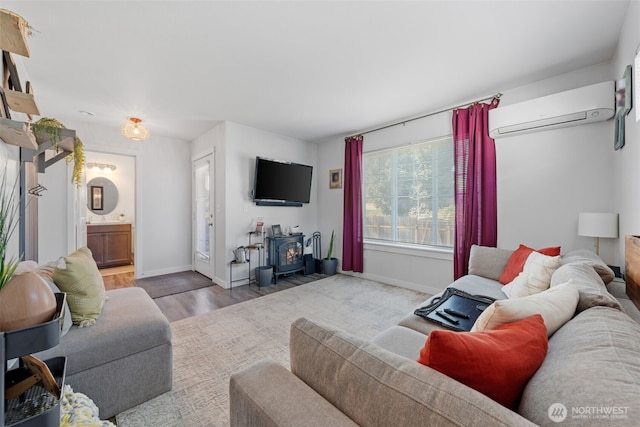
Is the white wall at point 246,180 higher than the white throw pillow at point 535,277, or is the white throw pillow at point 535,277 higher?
the white wall at point 246,180

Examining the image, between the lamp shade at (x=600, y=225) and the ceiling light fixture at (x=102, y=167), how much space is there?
7.78 m

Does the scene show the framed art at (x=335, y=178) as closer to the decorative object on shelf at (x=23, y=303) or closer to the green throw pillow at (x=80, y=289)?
the green throw pillow at (x=80, y=289)

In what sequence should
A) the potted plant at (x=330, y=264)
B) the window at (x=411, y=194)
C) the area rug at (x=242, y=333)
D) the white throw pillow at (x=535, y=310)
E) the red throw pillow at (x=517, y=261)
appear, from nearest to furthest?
1. the white throw pillow at (x=535, y=310)
2. the area rug at (x=242, y=333)
3. the red throw pillow at (x=517, y=261)
4. the window at (x=411, y=194)
5. the potted plant at (x=330, y=264)

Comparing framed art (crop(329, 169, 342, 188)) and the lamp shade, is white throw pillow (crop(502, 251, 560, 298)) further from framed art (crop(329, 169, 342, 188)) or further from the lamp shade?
framed art (crop(329, 169, 342, 188))

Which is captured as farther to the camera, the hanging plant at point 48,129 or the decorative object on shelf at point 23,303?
the hanging plant at point 48,129

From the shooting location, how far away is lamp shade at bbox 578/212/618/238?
2.14 metres

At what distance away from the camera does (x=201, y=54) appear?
222 cm

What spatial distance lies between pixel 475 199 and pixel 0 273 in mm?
3648

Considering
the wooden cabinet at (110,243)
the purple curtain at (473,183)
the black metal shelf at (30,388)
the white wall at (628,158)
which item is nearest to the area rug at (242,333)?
the black metal shelf at (30,388)

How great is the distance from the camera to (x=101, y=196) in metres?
5.51

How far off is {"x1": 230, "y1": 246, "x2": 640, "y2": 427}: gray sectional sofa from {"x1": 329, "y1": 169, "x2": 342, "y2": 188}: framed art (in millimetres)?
3928

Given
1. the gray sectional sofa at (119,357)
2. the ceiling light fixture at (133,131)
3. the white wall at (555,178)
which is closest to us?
the gray sectional sofa at (119,357)

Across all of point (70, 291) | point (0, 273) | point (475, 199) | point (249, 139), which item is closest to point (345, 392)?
point (0, 273)

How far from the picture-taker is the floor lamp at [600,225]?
2.14 meters
